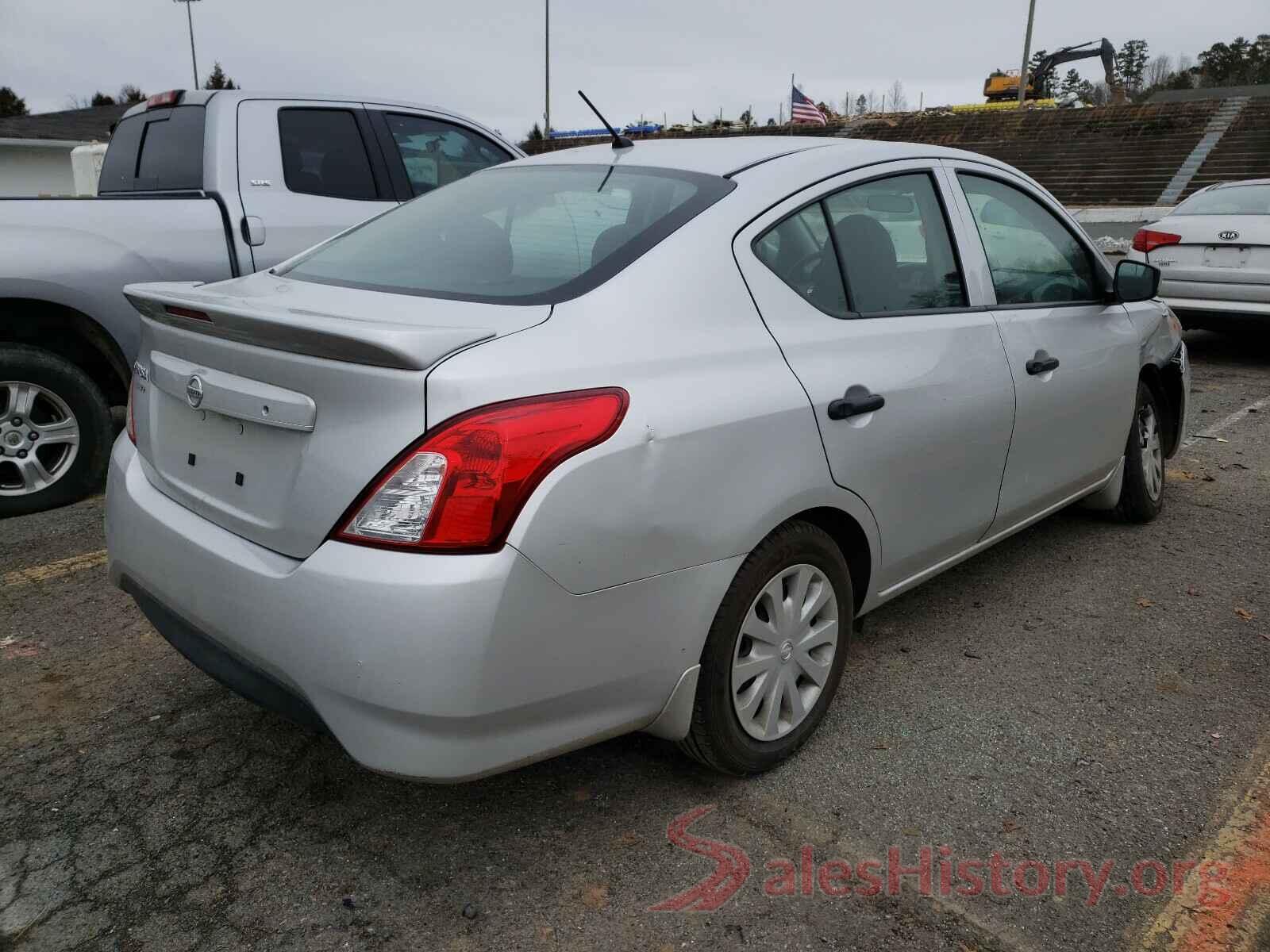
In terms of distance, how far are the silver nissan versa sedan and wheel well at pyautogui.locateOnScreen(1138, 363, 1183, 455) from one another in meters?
1.53

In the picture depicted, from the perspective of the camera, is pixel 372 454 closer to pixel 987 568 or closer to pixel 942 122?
pixel 987 568

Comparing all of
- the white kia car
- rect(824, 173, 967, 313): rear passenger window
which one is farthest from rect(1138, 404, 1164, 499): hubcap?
the white kia car

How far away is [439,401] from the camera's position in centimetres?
196

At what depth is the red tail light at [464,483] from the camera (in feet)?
6.36

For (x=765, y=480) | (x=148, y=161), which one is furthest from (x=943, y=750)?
(x=148, y=161)

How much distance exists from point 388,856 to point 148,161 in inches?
182

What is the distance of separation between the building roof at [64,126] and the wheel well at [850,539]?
3094 centimetres

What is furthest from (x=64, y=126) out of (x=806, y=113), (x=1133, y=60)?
(x=1133, y=60)

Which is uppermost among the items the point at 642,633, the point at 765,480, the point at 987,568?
the point at 765,480

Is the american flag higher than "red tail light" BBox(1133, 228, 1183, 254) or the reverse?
higher

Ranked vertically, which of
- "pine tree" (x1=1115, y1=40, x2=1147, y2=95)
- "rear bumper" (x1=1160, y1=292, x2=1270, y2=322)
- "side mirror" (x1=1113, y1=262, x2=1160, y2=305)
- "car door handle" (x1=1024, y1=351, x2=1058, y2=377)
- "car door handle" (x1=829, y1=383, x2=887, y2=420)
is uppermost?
"pine tree" (x1=1115, y1=40, x2=1147, y2=95)

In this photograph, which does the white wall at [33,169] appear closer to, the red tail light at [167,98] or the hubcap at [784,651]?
the red tail light at [167,98]

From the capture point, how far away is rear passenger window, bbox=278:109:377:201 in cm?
528

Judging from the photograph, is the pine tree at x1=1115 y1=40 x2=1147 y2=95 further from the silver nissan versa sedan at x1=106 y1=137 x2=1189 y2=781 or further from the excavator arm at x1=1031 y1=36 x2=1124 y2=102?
the silver nissan versa sedan at x1=106 y1=137 x2=1189 y2=781
